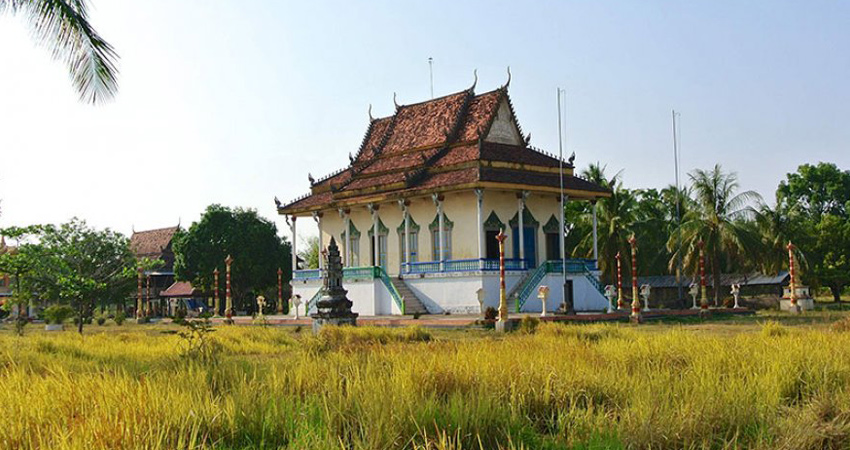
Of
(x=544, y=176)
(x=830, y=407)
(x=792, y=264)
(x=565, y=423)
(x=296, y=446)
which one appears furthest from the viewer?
(x=544, y=176)

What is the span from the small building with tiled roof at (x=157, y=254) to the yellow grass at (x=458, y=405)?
49.2 meters

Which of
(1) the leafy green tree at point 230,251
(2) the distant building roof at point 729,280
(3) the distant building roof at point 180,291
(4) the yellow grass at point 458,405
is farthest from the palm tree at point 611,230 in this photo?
(4) the yellow grass at point 458,405

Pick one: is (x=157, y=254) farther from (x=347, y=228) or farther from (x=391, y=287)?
(x=391, y=287)

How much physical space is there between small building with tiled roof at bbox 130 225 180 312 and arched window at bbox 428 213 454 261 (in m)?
28.9

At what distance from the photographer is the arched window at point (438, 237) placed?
29.5 m

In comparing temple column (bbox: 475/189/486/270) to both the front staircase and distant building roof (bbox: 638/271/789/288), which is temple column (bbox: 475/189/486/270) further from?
distant building roof (bbox: 638/271/789/288)

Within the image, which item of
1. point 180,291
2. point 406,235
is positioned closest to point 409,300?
point 406,235

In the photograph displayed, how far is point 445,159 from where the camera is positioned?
30.0 meters

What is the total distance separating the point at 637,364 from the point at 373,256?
24.7m

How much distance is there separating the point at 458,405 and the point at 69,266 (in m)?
20.9

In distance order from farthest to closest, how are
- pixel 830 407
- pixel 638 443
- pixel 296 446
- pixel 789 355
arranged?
pixel 789 355, pixel 830 407, pixel 638 443, pixel 296 446

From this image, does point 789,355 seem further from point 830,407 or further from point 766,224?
point 766,224

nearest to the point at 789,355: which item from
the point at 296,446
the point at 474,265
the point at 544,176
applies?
the point at 296,446

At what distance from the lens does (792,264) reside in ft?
87.5
